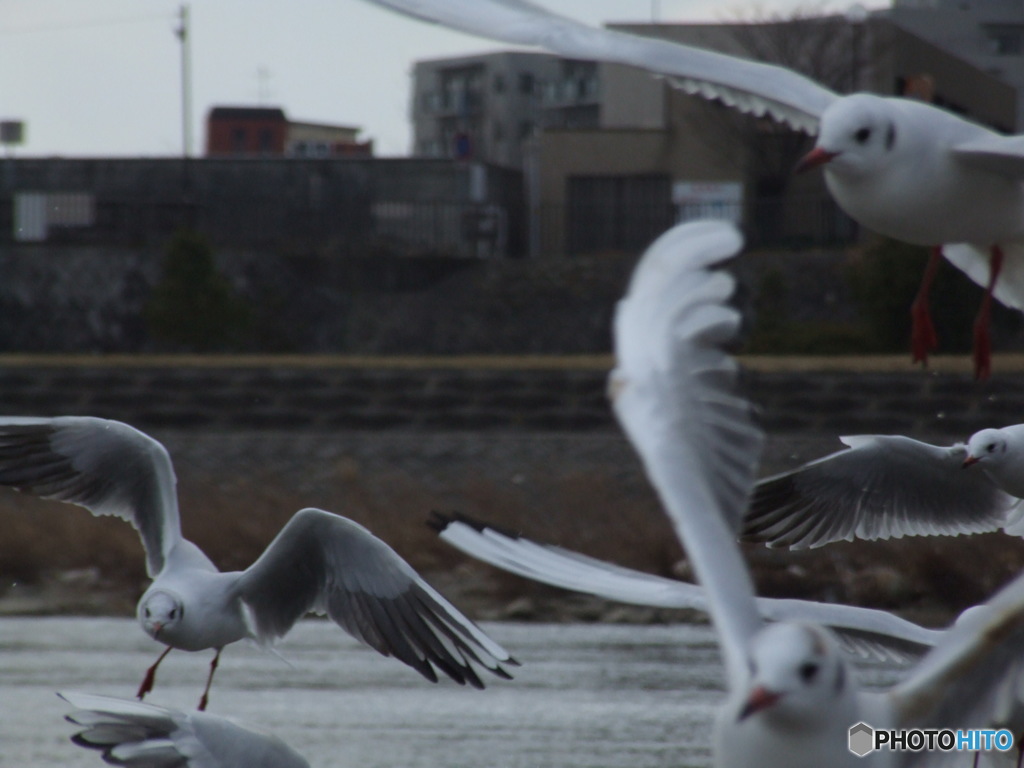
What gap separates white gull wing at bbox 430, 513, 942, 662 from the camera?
9.36ft

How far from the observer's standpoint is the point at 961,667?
2.49 metres

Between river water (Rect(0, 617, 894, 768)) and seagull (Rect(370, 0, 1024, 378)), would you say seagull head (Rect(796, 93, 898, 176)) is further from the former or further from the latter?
river water (Rect(0, 617, 894, 768))

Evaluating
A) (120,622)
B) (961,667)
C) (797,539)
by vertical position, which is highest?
(961,667)

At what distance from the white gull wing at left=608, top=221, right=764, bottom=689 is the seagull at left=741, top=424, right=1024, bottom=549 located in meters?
1.86

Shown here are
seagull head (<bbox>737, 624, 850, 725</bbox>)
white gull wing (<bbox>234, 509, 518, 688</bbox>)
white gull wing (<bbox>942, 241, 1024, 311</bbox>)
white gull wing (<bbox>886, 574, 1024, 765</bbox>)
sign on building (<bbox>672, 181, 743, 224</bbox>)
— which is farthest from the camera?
sign on building (<bbox>672, 181, 743, 224</bbox>)

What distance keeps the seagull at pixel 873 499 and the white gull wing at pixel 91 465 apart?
1.54 metres

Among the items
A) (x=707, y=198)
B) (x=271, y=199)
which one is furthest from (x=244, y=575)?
(x=707, y=198)

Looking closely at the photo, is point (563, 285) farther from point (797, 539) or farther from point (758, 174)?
point (797, 539)

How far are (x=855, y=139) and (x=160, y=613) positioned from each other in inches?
81.4

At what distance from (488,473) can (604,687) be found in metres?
4.55

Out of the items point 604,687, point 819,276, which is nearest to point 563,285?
point 819,276

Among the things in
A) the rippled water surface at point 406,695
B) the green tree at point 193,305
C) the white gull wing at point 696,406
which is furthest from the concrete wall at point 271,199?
the white gull wing at point 696,406

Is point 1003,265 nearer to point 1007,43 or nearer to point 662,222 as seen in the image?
point 662,222

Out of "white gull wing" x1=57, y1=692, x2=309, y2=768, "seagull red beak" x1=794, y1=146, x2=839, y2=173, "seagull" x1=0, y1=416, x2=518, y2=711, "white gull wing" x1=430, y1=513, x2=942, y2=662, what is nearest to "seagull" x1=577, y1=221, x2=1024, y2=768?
"white gull wing" x1=430, y1=513, x2=942, y2=662
